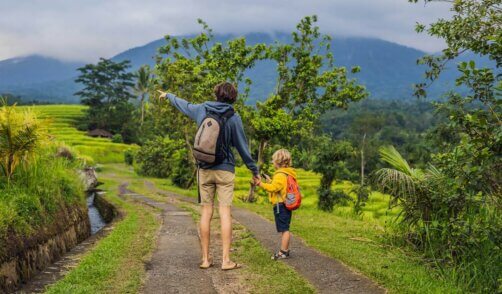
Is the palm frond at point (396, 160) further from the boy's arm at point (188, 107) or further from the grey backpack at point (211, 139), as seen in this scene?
the boy's arm at point (188, 107)

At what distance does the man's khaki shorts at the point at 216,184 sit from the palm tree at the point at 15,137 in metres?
4.56

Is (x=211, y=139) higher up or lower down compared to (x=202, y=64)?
lower down

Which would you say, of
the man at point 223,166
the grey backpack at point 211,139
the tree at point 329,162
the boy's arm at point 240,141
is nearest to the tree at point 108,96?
the tree at point 329,162

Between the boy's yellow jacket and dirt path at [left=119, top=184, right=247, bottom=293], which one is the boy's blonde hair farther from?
dirt path at [left=119, top=184, right=247, bottom=293]

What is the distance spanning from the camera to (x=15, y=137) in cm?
888

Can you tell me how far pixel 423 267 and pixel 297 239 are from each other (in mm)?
2349

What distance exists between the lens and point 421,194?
26.8ft

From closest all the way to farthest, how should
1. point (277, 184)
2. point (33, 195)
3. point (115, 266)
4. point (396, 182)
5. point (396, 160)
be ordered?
point (115, 266) < point (277, 184) < point (396, 182) < point (396, 160) < point (33, 195)

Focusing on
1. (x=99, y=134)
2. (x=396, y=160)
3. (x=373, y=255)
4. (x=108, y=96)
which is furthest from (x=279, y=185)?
(x=108, y=96)

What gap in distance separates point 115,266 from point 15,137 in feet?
13.4

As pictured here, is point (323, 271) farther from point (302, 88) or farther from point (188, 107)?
point (302, 88)

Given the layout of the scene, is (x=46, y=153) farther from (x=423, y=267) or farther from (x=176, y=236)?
(x=423, y=267)

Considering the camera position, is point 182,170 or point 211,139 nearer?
point 211,139

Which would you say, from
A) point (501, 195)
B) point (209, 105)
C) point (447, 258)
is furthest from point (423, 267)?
point (209, 105)
